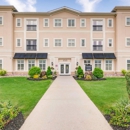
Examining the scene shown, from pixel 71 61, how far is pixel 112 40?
8074mm

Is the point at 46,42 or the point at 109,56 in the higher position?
the point at 46,42

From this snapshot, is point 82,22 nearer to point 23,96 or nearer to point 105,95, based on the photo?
point 105,95

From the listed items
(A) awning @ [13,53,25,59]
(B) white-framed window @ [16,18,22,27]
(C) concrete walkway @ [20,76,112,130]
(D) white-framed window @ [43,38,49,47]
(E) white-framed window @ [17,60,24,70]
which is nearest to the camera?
(C) concrete walkway @ [20,76,112,130]

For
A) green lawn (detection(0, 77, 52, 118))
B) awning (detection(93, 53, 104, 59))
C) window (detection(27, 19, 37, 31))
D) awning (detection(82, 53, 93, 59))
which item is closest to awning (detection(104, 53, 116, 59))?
awning (detection(93, 53, 104, 59))

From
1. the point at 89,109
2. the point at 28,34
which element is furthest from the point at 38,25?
the point at 89,109

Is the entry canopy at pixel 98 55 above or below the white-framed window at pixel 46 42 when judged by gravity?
below

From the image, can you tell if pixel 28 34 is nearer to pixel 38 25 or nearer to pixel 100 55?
pixel 38 25

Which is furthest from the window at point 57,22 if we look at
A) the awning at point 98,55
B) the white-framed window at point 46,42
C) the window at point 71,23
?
the awning at point 98,55

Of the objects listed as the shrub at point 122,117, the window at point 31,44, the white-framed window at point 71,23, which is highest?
the white-framed window at point 71,23

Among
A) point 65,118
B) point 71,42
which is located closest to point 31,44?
point 71,42

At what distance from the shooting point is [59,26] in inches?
1099

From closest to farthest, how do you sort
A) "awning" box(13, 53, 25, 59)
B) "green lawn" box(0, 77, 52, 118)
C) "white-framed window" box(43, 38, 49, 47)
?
"green lawn" box(0, 77, 52, 118) < "awning" box(13, 53, 25, 59) < "white-framed window" box(43, 38, 49, 47)

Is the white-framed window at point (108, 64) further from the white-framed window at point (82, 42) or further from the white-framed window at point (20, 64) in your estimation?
the white-framed window at point (20, 64)

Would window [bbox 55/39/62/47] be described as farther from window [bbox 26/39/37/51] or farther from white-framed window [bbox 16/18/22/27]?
white-framed window [bbox 16/18/22/27]
